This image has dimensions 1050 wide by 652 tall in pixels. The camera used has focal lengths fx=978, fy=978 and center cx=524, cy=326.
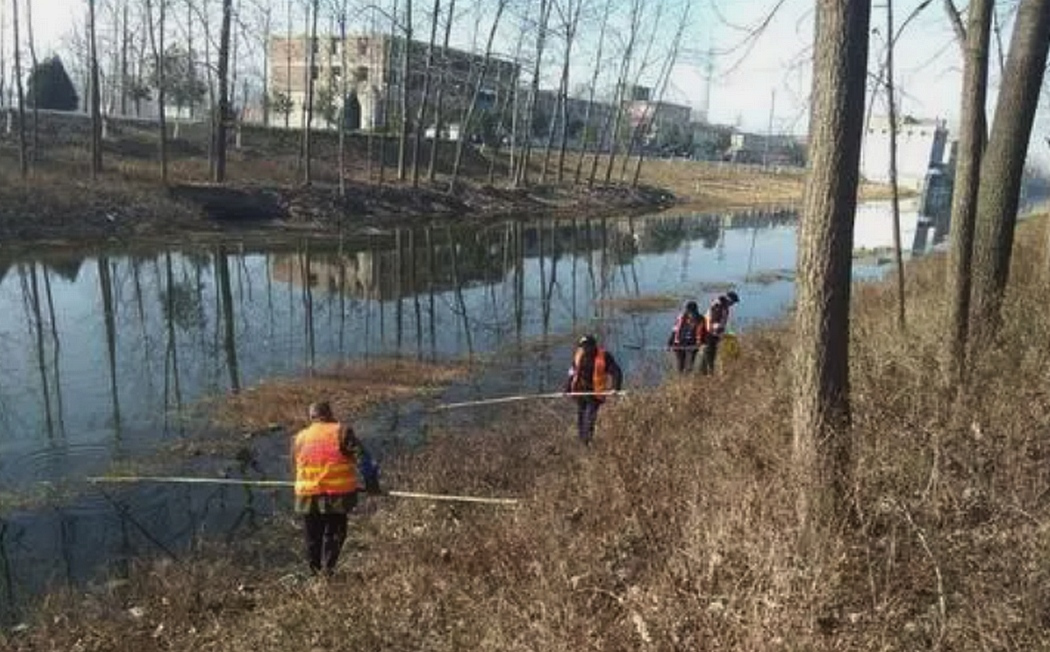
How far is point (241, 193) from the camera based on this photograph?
130 ft

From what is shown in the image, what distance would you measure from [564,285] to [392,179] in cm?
2334

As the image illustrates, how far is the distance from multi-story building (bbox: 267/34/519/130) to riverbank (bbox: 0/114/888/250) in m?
3.71

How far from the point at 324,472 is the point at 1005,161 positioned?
8.53m

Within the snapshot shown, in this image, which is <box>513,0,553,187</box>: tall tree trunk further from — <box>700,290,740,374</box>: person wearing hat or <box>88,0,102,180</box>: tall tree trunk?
<box>700,290,740,374</box>: person wearing hat

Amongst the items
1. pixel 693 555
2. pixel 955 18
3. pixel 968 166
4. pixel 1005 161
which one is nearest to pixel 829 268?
pixel 693 555

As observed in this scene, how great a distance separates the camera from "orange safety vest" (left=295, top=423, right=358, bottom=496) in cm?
873

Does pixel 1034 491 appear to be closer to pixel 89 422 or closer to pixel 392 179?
pixel 89 422

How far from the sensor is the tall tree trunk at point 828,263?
5785 millimetres

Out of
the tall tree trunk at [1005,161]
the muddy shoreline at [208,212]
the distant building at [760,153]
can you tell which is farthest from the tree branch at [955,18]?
the distant building at [760,153]

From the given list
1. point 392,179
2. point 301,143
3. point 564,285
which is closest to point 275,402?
point 564,285

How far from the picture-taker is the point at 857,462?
6660 millimetres

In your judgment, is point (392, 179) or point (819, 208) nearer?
point (819, 208)

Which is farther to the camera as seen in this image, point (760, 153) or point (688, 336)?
point (760, 153)

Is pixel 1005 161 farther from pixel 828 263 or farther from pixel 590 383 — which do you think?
pixel 828 263
